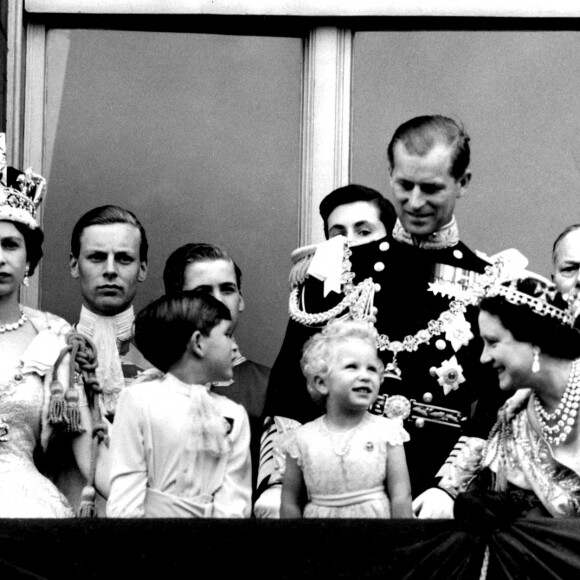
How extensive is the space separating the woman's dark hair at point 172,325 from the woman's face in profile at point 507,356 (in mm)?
706

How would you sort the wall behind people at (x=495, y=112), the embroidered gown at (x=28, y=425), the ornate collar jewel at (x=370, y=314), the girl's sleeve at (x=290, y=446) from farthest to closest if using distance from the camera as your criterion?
the wall behind people at (x=495, y=112), the ornate collar jewel at (x=370, y=314), the embroidered gown at (x=28, y=425), the girl's sleeve at (x=290, y=446)

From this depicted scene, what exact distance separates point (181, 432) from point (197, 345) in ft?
0.84

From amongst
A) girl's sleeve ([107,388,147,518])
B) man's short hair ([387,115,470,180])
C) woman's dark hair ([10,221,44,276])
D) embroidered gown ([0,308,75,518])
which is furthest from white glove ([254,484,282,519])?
woman's dark hair ([10,221,44,276])

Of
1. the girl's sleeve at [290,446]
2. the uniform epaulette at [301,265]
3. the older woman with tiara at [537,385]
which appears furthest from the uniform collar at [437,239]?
the girl's sleeve at [290,446]

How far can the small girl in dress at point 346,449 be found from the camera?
436cm

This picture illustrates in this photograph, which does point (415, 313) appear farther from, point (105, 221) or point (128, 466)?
point (105, 221)

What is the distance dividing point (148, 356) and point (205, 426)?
0.28m

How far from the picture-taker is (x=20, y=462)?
4703 millimetres

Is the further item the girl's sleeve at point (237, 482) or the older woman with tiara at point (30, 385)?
the older woman with tiara at point (30, 385)

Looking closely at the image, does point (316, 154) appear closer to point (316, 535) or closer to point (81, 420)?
point (81, 420)

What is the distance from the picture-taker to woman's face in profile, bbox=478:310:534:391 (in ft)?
14.1

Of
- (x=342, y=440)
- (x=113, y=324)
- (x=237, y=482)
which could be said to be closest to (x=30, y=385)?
(x=113, y=324)

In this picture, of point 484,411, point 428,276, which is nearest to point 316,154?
point 428,276

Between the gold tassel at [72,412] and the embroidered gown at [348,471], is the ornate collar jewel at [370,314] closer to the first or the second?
the embroidered gown at [348,471]
